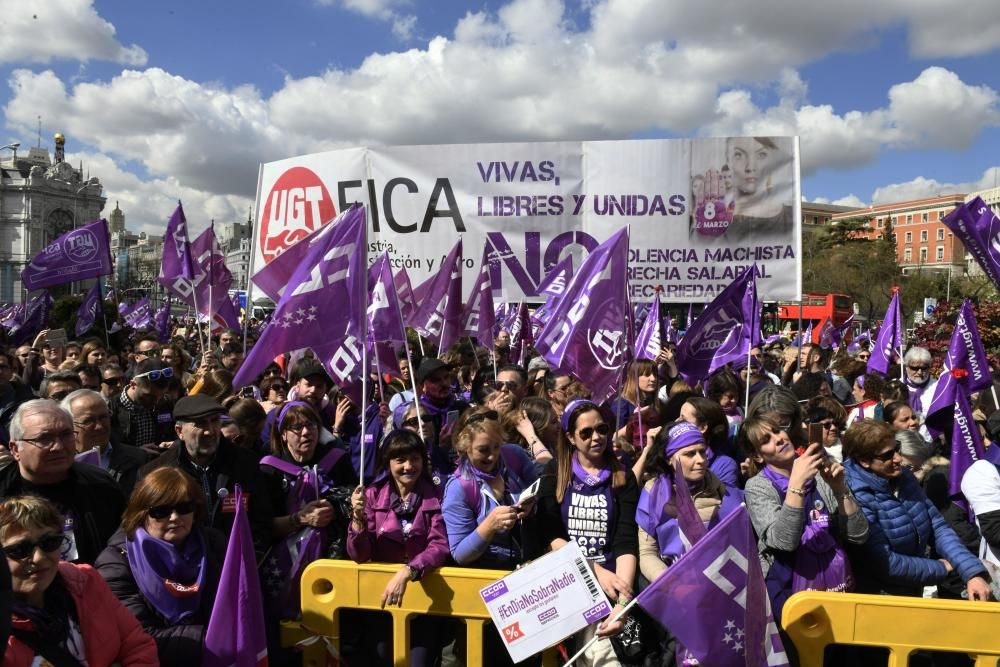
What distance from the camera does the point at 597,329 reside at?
5.68 meters

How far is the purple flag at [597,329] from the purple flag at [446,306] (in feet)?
8.71

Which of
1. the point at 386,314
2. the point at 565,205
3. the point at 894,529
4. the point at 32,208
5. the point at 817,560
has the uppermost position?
the point at 32,208

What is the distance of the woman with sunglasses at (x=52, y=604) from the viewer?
95.1 inches

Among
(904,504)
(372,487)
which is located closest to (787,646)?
(904,504)

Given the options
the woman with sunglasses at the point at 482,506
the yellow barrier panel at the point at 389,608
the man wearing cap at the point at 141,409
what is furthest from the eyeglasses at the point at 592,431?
the man wearing cap at the point at 141,409

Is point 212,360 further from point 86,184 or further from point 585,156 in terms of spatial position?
point 86,184

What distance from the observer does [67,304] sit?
66.7ft

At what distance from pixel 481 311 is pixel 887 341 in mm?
5537

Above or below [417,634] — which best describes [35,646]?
above

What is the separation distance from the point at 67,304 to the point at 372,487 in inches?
780

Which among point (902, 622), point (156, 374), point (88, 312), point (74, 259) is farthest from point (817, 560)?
point (88, 312)

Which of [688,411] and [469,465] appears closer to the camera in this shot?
[469,465]

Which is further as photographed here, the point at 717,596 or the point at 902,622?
the point at 902,622

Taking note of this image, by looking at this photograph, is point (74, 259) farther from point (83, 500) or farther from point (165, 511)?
→ point (165, 511)
